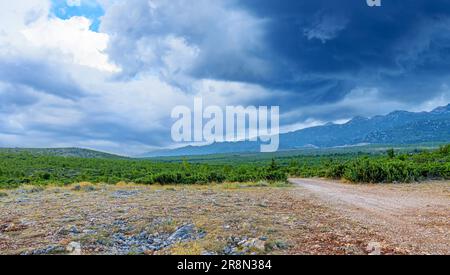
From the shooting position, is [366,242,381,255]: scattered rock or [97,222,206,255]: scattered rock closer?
[366,242,381,255]: scattered rock

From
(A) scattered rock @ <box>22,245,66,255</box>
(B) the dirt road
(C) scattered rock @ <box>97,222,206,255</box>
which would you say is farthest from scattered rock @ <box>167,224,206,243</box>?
(B) the dirt road

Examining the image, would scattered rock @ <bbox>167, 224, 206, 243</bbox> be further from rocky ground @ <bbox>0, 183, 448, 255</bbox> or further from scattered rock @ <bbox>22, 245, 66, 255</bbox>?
scattered rock @ <bbox>22, 245, 66, 255</bbox>

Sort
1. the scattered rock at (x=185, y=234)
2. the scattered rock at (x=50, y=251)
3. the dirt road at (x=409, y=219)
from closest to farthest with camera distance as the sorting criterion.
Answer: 1. the scattered rock at (x=50, y=251)
2. the dirt road at (x=409, y=219)
3. the scattered rock at (x=185, y=234)

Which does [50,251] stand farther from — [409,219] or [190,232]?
[409,219]

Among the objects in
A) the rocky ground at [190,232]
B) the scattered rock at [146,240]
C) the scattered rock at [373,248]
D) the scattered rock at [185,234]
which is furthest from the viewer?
the scattered rock at [185,234]

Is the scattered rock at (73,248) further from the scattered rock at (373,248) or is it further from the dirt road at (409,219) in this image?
the dirt road at (409,219)

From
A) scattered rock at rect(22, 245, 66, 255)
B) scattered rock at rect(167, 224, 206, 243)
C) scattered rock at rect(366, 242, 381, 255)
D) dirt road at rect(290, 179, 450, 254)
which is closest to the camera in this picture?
scattered rock at rect(366, 242, 381, 255)

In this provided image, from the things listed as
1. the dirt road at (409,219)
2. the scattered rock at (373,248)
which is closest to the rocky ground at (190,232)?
the scattered rock at (373,248)

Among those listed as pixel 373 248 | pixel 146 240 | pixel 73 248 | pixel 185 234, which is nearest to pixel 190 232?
pixel 185 234

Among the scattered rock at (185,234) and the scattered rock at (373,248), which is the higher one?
the scattered rock at (373,248)
